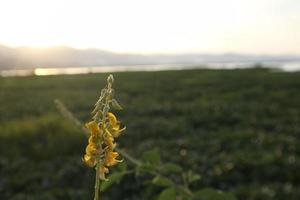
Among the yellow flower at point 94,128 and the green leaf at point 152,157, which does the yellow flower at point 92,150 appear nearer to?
the yellow flower at point 94,128

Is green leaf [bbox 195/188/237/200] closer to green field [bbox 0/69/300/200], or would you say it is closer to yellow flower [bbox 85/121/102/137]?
yellow flower [bbox 85/121/102/137]

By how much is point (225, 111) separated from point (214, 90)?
6.30 metres

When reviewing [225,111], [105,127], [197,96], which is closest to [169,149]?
[225,111]

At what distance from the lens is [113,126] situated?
0.58 metres

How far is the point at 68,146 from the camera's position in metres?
6.77

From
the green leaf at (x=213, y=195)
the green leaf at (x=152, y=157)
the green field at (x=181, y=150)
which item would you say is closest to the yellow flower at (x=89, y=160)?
the green leaf at (x=213, y=195)

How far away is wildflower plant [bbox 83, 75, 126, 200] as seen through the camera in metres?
0.54

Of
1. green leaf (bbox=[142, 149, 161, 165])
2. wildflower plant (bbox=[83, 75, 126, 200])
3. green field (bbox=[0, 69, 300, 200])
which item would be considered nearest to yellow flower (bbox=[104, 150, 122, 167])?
wildflower plant (bbox=[83, 75, 126, 200])

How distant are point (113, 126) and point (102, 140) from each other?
23mm

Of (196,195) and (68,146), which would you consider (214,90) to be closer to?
(68,146)

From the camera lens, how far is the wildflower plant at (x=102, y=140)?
544mm

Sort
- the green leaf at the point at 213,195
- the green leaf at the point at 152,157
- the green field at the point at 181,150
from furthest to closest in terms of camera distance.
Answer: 1. the green field at the point at 181,150
2. the green leaf at the point at 152,157
3. the green leaf at the point at 213,195

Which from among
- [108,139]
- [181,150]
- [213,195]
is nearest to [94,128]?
[108,139]

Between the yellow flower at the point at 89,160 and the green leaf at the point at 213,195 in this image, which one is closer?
the yellow flower at the point at 89,160
